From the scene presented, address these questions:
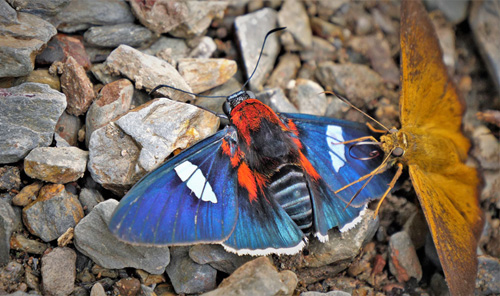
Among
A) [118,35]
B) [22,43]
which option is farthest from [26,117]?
[118,35]

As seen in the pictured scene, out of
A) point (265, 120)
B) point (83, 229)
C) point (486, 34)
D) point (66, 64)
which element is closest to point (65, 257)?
point (83, 229)

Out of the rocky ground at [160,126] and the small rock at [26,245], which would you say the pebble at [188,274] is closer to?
the rocky ground at [160,126]

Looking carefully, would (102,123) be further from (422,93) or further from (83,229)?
(422,93)

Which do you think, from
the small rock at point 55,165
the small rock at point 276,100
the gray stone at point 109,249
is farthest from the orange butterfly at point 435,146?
the small rock at point 55,165

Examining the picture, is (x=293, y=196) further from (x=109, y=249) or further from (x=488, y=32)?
(x=488, y=32)

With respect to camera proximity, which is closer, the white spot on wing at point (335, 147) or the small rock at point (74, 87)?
the small rock at point (74, 87)

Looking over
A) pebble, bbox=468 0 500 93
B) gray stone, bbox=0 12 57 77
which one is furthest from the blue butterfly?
pebble, bbox=468 0 500 93

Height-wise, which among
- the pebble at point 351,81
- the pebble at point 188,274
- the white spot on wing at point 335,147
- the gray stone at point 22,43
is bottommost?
the pebble at point 188,274
